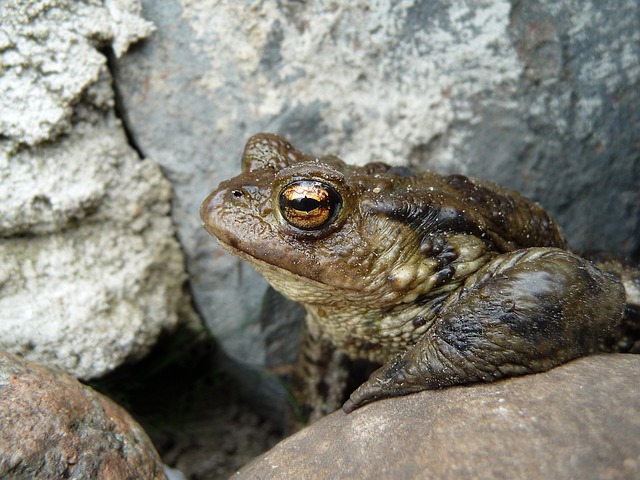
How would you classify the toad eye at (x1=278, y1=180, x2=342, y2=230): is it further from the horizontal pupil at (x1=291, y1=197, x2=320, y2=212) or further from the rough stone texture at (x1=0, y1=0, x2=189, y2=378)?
the rough stone texture at (x1=0, y1=0, x2=189, y2=378)

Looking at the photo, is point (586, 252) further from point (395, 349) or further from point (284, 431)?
point (284, 431)

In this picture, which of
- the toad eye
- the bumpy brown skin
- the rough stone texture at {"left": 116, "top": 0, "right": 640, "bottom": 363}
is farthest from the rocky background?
the toad eye

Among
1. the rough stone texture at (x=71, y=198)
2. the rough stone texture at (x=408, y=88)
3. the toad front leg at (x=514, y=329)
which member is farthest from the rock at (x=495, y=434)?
the rough stone texture at (x=408, y=88)

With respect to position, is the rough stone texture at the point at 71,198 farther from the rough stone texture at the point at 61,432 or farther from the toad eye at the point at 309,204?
the toad eye at the point at 309,204

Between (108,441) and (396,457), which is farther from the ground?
(396,457)

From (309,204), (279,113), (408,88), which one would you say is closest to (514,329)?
(309,204)

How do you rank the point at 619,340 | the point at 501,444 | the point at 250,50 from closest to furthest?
the point at 501,444 → the point at 619,340 → the point at 250,50

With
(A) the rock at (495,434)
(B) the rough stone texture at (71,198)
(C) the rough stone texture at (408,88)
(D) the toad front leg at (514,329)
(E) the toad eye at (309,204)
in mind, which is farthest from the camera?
(C) the rough stone texture at (408,88)

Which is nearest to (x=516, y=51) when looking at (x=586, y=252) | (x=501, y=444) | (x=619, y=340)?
(x=586, y=252)
